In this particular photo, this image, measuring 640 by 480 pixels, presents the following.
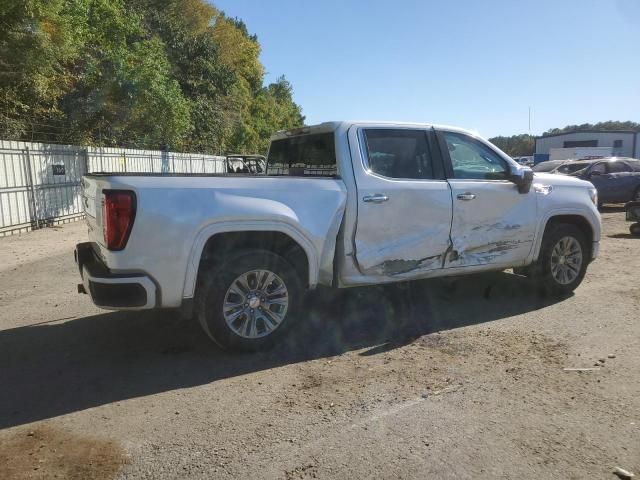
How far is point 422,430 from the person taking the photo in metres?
3.25

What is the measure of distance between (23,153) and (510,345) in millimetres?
12149

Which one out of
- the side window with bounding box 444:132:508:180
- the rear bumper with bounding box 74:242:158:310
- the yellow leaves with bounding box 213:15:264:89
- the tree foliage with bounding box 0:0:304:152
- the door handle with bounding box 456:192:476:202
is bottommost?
the rear bumper with bounding box 74:242:158:310

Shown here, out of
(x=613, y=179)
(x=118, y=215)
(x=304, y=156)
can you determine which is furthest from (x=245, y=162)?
(x=118, y=215)

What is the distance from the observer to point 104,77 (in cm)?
2038

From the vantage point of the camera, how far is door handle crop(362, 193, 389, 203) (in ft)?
15.7

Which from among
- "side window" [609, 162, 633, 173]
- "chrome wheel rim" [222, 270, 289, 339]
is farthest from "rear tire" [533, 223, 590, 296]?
"side window" [609, 162, 633, 173]

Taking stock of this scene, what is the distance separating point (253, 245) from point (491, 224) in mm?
2626

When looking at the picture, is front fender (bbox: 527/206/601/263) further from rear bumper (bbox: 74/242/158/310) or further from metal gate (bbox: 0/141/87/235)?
metal gate (bbox: 0/141/87/235)

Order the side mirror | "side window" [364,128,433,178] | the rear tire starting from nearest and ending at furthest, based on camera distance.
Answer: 1. "side window" [364,128,433,178]
2. the side mirror
3. the rear tire

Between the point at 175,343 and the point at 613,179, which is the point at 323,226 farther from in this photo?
the point at 613,179

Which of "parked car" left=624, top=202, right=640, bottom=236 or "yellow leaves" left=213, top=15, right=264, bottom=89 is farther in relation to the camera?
"yellow leaves" left=213, top=15, right=264, bottom=89

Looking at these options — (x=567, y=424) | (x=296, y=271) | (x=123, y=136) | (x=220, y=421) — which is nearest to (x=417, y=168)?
(x=296, y=271)

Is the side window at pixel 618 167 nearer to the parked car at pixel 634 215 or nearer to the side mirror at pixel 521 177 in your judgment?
the parked car at pixel 634 215

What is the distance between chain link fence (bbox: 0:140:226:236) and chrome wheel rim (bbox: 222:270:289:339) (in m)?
6.81
